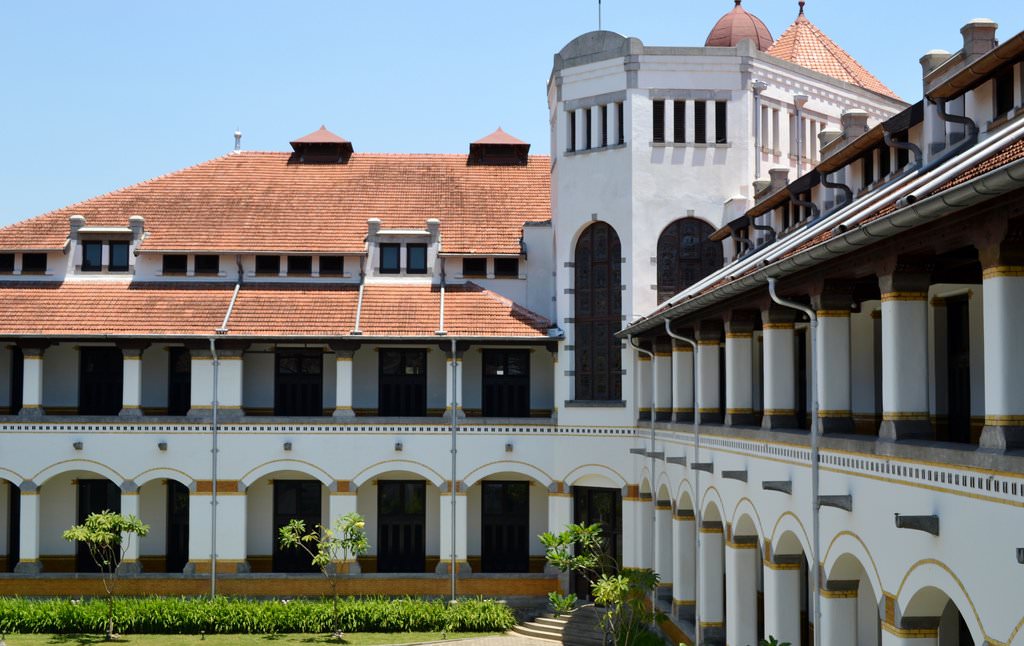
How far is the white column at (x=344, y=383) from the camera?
117ft

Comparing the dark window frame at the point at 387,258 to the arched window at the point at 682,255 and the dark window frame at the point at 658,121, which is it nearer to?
the arched window at the point at 682,255

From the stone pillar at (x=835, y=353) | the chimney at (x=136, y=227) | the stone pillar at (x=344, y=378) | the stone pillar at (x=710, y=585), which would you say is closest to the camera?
the stone pillar at (x=835, y=353)

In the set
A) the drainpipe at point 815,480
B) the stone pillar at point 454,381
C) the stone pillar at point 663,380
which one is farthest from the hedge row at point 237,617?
the drainpipe at point 815,480

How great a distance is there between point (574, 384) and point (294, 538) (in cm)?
893

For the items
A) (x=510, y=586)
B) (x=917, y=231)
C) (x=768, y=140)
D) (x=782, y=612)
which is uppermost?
(x=768, y=140)

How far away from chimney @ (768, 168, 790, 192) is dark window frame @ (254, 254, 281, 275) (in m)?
15.7

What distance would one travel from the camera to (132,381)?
118 feet

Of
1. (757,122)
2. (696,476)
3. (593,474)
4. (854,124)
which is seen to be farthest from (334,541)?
(854,124)

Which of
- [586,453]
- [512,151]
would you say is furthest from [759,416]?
[512,151]

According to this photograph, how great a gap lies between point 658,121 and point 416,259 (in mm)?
8995

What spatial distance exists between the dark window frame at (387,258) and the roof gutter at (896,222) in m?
19.5

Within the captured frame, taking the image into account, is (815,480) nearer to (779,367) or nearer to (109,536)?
(779,367)

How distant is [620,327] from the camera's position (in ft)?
114

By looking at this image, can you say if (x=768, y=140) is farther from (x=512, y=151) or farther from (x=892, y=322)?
(x=892, y=322)
